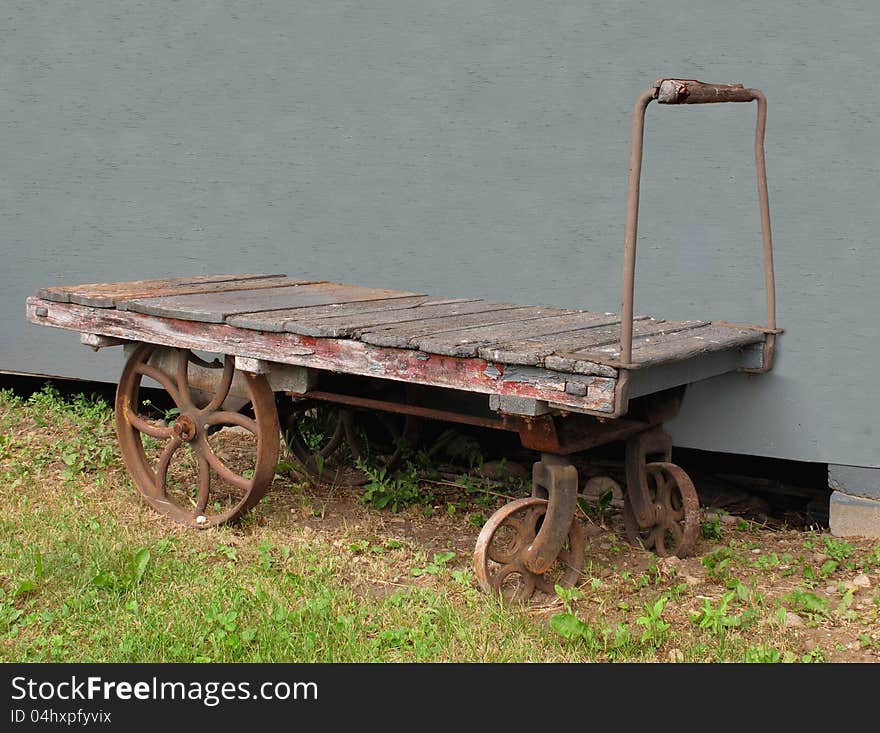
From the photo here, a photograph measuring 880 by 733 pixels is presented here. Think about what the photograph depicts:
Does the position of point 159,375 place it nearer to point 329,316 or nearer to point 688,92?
point 329,316

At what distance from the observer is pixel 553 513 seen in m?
4.20

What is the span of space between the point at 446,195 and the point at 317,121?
2.42 ft

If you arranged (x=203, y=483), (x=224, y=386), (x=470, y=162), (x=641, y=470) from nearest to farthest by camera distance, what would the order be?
1. (x=641, y=470)
2. (x=224, y=386)
3. (x=203, y=483)
4. (x=470, y=162)

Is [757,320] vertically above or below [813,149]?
below

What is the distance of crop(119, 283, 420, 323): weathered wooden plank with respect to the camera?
4680 mm

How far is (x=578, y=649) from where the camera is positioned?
3809 millimetres

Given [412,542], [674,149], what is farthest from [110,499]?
[674,149]

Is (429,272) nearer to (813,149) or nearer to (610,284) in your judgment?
(610,284)

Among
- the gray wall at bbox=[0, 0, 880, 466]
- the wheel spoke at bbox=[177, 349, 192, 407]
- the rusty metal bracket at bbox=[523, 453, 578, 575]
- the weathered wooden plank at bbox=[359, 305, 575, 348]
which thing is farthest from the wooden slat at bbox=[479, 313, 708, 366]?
the wheel spoke at bbox=[177, 349, 192, 407]

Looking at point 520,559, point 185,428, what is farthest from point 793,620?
point 185,428

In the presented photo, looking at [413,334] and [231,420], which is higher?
[413,334]

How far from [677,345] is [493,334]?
633mm

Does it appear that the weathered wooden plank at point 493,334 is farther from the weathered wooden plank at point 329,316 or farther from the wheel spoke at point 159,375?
the wheel spoke at point 159,375

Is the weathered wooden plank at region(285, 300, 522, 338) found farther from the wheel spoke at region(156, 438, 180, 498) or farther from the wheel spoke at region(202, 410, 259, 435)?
the wheel spoke at region(156, 438, 180, 498)
